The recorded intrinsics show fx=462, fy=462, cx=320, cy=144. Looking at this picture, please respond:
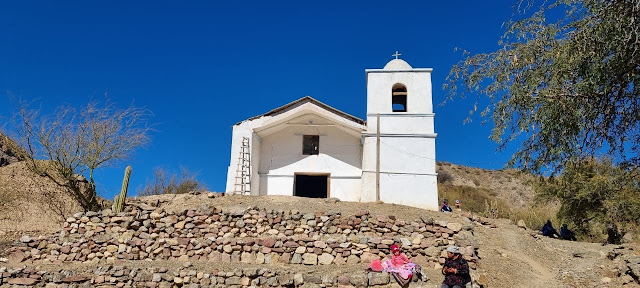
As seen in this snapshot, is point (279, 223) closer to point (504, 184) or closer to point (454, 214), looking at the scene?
point (454, 214)

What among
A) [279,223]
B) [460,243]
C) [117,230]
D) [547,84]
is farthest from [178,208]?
[547,84]

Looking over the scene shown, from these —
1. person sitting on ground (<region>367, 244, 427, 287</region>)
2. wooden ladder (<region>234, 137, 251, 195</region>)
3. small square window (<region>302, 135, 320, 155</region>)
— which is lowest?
person sitting on ground (<region>367, 244, 427, 287</region>)

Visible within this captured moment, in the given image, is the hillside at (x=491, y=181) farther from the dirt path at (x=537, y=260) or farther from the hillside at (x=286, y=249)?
the hillside at (x=286, y=249)

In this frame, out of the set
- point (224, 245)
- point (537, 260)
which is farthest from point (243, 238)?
point (537, 260)

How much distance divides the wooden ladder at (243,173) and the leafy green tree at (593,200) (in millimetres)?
10476

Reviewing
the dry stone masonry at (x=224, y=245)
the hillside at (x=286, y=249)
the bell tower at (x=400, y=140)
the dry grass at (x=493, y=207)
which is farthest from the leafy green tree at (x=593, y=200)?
the dry stone masonry at (x=224, y=245)

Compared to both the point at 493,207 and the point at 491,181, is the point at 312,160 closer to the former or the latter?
the point at 493,207

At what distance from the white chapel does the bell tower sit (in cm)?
4

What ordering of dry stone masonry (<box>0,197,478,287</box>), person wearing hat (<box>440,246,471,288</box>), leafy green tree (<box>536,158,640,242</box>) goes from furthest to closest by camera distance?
leafy green tree (<box>536,158,640,242</box>)
dry stone masonry (<box>0,197,478,287</box>)
person wearing hat (<box>440,246,471,288</box>)

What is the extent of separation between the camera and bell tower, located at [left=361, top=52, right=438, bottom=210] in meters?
16.3

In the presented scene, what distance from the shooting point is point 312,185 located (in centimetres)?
1955

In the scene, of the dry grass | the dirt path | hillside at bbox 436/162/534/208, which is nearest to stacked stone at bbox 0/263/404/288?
the dirt path

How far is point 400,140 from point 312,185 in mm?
4586

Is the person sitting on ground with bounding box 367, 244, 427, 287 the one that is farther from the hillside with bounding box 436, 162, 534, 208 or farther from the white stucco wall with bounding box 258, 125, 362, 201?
the hillside with bounding box 436, 162, 534, 208
